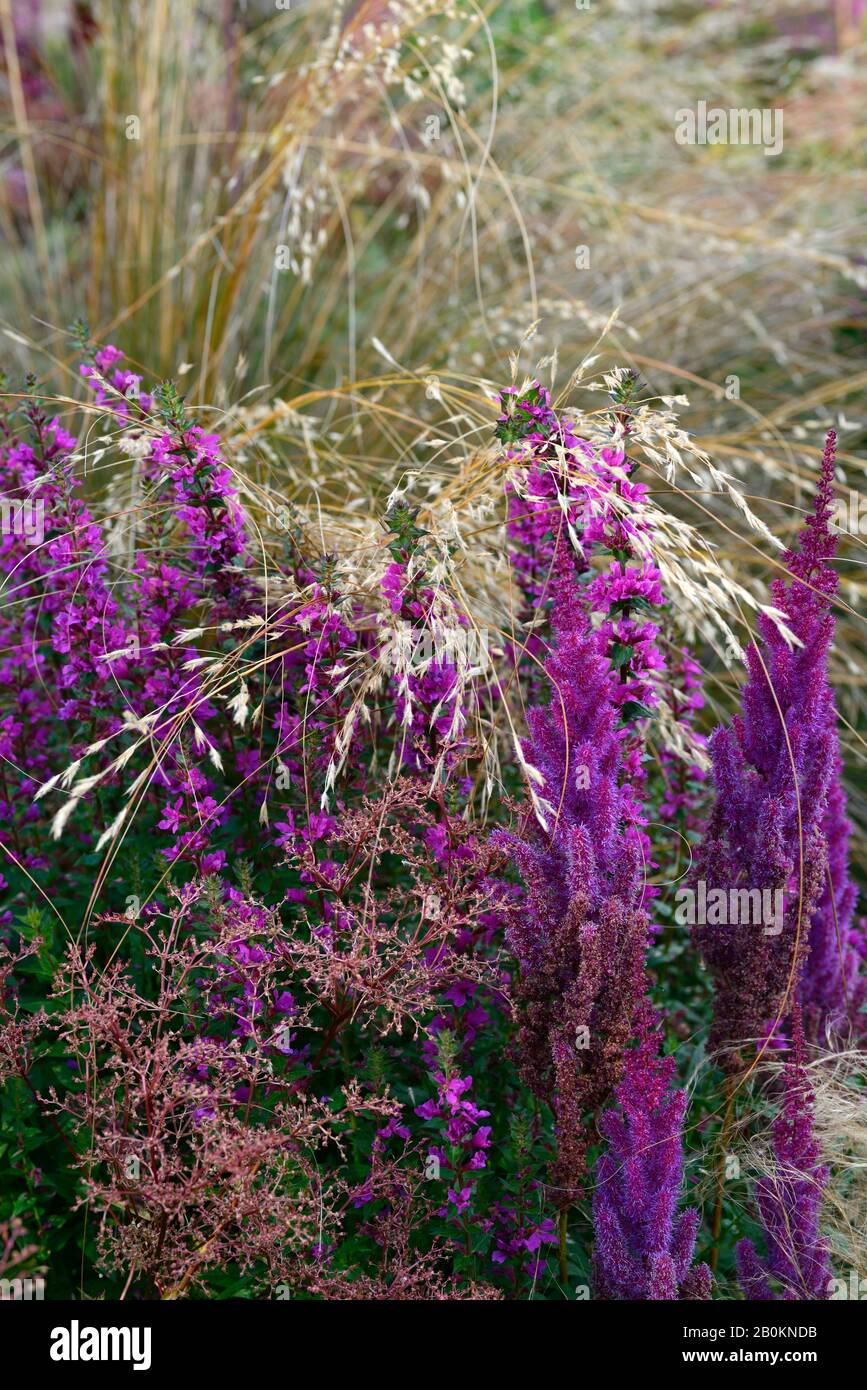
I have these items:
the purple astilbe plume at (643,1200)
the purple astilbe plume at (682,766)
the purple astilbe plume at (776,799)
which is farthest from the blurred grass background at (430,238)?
the purple astilbe plume at (643,1200)

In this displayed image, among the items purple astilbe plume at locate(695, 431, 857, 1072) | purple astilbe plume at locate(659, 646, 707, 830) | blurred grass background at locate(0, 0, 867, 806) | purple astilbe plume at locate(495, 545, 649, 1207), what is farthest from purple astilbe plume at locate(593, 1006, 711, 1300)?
blurred grass background at locate(0, 0, 867, 806)

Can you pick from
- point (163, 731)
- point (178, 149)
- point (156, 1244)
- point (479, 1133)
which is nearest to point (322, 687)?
point (163, 731)

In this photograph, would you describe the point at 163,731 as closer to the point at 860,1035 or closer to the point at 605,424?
the point at 605,424

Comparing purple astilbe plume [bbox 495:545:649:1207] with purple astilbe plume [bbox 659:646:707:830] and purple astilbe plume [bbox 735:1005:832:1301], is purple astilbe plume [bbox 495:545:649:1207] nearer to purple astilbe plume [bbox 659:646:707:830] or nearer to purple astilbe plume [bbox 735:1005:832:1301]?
purple astilbe plume [bbox 735:1005:832:1301]

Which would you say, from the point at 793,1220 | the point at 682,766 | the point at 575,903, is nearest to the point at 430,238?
A: the point at 682,766

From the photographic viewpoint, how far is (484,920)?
6.07ft

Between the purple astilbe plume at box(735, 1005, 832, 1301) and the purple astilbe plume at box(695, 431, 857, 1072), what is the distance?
10 cm

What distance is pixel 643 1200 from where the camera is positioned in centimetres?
157

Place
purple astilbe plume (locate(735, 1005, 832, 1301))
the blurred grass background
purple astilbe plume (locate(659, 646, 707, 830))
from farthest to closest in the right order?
the blurred grass background < purple astilbe plume (locate(659, 646, 707, 830)) < purple astilbe plume (locate(735, 1005, 832, 1301))

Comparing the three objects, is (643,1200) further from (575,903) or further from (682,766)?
(682,766)

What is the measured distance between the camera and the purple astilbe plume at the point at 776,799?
1.79 m

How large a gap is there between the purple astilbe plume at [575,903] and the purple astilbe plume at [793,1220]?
0.26m

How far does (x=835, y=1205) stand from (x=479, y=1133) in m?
0.58

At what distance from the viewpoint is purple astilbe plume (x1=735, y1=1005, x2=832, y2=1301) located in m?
1.68
